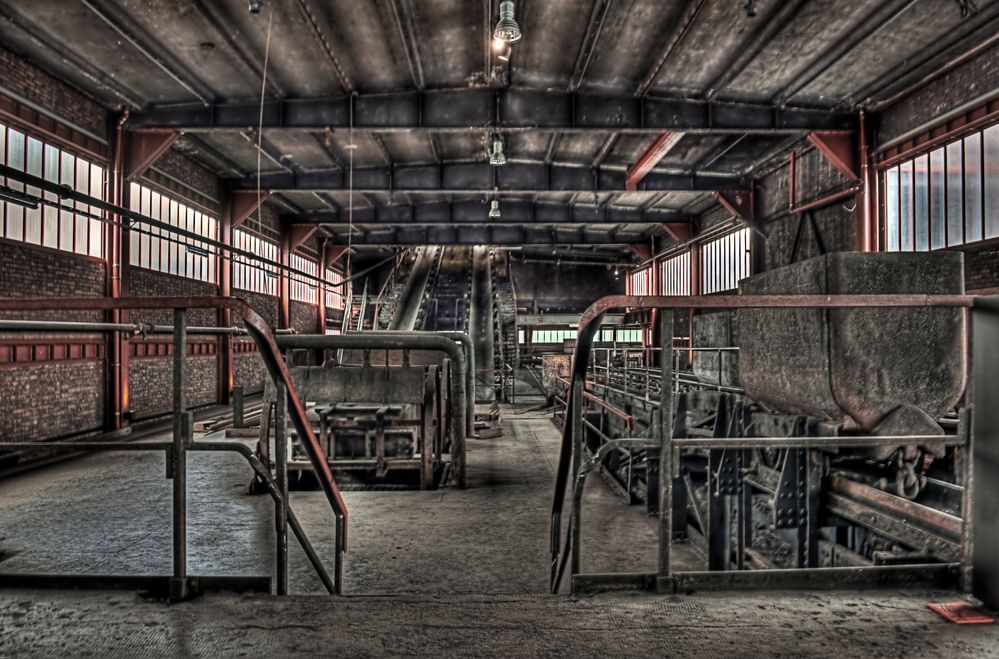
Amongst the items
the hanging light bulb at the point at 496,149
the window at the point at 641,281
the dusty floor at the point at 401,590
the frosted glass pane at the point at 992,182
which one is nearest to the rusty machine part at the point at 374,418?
the dusty floor at the point at 401,590

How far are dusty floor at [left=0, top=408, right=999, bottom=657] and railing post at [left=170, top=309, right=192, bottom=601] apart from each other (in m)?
0.09

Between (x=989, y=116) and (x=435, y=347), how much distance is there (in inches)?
314

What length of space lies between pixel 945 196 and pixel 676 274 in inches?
452

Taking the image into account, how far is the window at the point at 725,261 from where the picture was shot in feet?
48.2

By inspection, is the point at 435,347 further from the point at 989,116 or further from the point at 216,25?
the point at 989,116

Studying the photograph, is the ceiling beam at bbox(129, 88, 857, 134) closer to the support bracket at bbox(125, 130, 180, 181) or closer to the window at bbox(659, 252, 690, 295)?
the support bracket at bbox(125, 130, 180, 181)

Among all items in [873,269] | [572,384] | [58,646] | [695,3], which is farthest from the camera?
[695,3]

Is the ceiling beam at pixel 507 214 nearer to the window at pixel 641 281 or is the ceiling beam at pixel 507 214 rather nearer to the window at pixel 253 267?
the window at pixel 253 267

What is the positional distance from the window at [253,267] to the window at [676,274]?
12941 mm

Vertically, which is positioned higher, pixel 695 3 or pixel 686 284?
pixel 695 3

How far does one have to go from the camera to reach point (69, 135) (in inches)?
348

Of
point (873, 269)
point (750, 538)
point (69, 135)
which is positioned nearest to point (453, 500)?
point (750, 538)

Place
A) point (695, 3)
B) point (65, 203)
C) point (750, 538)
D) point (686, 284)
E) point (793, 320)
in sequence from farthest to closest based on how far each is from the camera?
point (686, 284), point (65, 203), point (695, 3), point (750, 538), point (793, 320)

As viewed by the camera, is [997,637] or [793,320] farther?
[793,320]
